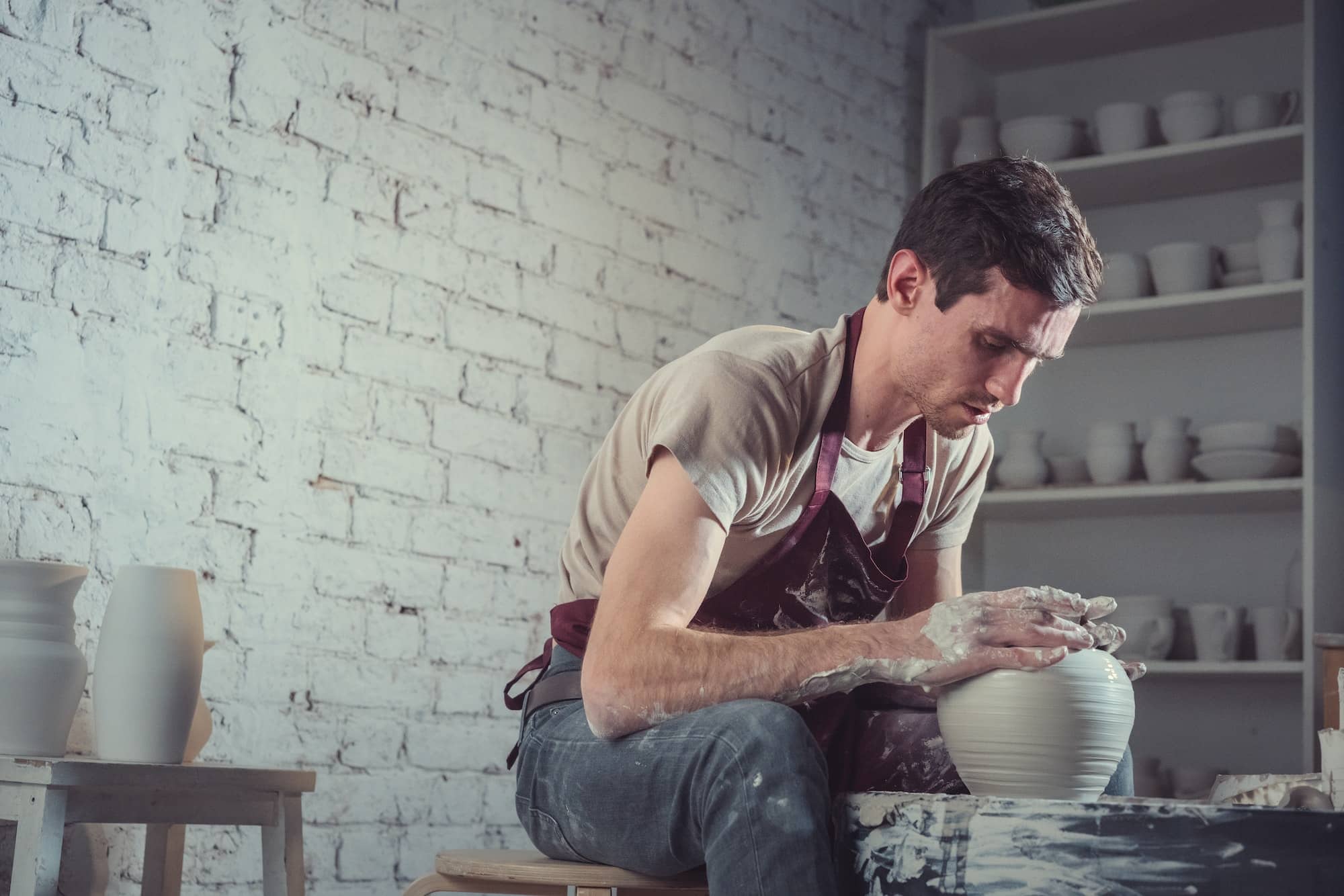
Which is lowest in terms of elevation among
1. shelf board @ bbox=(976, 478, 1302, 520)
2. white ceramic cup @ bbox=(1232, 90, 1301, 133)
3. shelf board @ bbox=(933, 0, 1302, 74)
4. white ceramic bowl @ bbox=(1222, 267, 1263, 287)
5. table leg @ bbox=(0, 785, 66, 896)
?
table leg @ bbox=(0, 785, 66, 896)

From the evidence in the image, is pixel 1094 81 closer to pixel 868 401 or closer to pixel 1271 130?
pixel 1271 130

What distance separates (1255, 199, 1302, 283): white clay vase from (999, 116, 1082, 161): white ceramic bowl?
0.57 m

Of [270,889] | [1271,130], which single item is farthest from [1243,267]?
[270,889]

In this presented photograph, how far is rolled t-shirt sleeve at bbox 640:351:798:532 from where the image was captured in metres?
1.49

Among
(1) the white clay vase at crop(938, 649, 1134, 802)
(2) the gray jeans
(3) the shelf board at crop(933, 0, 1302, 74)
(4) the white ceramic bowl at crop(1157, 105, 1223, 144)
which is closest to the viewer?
(2) the gray jeans

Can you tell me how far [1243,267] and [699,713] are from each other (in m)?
2.56

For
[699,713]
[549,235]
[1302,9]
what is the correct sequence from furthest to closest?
[1302,9], [549,235], [699,713]

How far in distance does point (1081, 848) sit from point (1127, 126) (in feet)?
9.07

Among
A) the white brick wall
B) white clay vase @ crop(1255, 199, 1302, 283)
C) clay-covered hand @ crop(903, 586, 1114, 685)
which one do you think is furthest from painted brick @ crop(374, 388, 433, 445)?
white clay vase @ crop(1255, 199, 1302, 283)

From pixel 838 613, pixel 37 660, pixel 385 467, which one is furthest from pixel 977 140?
pixel 37 660

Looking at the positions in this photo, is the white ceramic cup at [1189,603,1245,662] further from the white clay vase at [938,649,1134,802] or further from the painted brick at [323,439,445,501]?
the white clay vase at [938,649,1134,802]

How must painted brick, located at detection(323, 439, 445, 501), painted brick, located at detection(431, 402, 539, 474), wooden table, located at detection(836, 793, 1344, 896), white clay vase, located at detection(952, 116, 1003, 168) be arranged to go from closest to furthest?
wooden table, located at detection(836, 793, 1344, 896) → painted brick, located at detection(323, 439, 445, 501) → painted brick, located at detection(431, 402, 539, 474) → white clay vase, located at detection(952, 116, 1003, 168)

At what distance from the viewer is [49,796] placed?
1633 millimetres

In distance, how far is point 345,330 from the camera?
2410 millimetres
